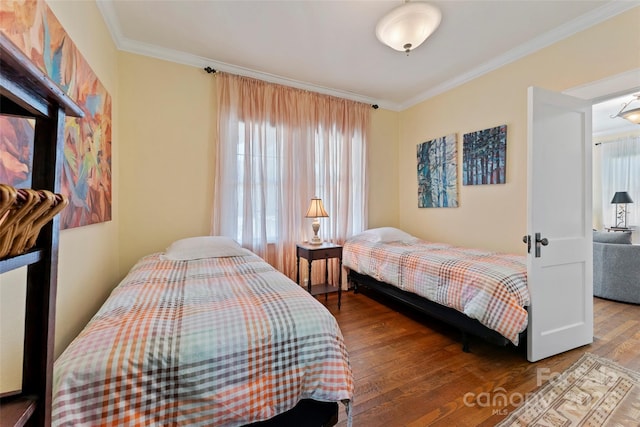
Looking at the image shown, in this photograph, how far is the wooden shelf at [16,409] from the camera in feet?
1.59

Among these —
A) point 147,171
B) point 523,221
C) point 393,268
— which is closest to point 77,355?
point 147,171

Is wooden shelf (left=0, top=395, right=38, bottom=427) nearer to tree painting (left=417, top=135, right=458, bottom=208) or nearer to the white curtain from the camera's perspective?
tree painting (left=417, top=135, right=458, bottom=208)

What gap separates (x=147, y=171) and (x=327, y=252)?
81.5 inches

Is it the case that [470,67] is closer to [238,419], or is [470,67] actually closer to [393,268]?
[393,268]

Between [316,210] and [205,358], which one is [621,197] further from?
[205,358]

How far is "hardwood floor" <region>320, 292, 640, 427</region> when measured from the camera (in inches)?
59.9

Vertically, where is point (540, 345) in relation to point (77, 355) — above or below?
below

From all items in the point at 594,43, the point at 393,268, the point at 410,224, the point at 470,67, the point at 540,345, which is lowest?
the point at 540,345

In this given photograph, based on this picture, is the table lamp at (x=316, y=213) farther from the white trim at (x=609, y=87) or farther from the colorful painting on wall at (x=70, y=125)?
the white trim at (x=609, y=87)

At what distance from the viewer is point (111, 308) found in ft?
4.01

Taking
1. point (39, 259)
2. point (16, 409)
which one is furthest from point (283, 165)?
point (16, 409)

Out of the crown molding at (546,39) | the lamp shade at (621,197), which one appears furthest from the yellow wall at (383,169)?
the lamp shade at (621,197)

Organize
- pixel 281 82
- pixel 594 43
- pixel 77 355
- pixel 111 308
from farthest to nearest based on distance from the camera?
1. pixel 281 82
2. pixel 594 43
3. pixel 111 308
4. pixel 77 355

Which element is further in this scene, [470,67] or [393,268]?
[470,67]
